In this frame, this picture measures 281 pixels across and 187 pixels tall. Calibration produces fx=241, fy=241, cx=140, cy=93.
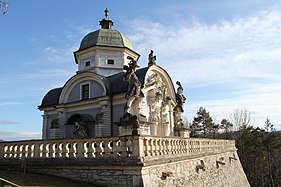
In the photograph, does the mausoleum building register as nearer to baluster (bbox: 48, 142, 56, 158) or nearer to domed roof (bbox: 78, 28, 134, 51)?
domed roof (bbox: 78, 28, 134, 51)

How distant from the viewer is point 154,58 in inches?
827

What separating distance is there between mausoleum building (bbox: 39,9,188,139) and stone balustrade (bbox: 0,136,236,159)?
19.4 feet

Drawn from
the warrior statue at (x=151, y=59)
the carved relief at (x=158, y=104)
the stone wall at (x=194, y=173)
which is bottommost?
the stone wall at (x=194, y=173)

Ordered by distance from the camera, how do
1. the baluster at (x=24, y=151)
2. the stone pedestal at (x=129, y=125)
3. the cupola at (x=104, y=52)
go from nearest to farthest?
the baluster at (x=24, y=151) < the stone pedestal at (x=129, y=125) < the cupola at (x=104, y=52)

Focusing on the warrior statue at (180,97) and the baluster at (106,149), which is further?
the warrior statue at (180,97)

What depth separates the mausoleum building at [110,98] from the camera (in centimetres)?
1714

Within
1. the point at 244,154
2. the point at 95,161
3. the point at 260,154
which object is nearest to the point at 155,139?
the point at 95,161

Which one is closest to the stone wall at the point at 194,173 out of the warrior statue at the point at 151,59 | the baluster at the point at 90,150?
the baluster at the point at 90,150

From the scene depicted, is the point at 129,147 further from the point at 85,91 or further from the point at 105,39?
the point at 105,39

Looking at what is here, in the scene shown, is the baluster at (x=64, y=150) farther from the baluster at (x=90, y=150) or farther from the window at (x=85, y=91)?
the window at (x=85, y=91)

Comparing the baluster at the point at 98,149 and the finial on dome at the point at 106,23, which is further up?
the finial on dome at the point at 106,23

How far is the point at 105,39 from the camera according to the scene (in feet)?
82.0

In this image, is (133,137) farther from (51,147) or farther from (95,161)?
(51,147)

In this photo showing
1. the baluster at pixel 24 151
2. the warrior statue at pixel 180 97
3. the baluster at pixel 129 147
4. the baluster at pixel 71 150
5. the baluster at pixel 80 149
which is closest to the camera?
the baluster at pixel 129 147
